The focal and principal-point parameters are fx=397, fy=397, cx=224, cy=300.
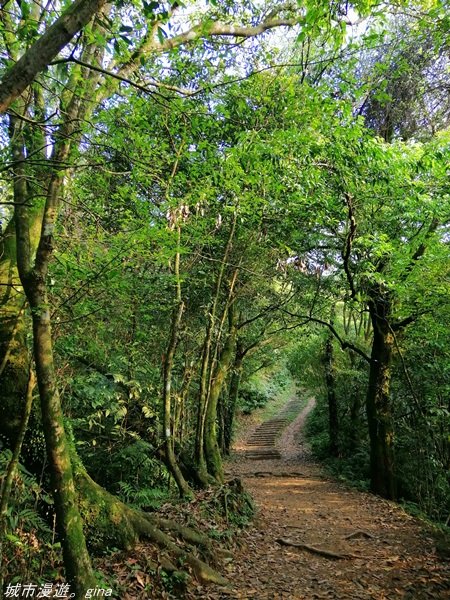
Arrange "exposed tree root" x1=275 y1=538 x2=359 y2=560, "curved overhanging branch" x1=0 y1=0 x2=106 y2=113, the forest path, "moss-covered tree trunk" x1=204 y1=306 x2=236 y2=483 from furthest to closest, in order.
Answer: "moss-covered tree trunk" x1=204 y1=306 x2=236 y2=483 < "exposed tree root" x1=275 y1=538 x2=359 y2=560 < the forest path < "curved overhanging branch" x1=0 y1=0 x2=106 y2=113

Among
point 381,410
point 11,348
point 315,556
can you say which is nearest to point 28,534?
point 11,348

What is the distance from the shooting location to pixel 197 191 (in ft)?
18.2

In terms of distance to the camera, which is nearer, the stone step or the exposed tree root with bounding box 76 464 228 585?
the exposed tree root with bounding box 76 464 228 585

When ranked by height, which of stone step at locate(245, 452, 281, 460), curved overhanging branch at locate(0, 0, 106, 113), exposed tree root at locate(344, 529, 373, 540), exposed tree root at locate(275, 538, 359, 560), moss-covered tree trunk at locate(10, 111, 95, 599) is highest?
curved overhanging branch at locate(0, 0, 106, 113)

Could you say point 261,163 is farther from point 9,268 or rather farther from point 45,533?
point 45,533

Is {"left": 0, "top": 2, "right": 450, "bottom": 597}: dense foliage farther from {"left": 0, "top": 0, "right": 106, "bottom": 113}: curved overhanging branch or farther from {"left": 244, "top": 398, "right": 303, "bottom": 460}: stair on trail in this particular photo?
{"left": 244, "top": 398, "right": 303, "bottom": 460}: stair on trail

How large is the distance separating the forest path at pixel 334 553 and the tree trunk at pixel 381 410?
2.02ft

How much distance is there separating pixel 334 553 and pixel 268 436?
17614mm

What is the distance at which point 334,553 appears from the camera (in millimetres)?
6180

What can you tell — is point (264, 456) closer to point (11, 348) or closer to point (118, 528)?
point (118, 528)

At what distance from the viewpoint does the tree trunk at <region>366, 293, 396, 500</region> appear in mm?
10720

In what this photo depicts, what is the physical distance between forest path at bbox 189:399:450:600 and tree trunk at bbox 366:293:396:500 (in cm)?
61

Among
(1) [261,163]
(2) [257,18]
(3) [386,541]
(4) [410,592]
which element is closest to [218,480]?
(3) [386,541]

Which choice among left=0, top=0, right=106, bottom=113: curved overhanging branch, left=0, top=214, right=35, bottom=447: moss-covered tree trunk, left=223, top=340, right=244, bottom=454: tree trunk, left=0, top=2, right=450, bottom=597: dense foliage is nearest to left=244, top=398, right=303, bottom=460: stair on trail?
left=223, top=340, right=244, bottom=454: tree trunk
